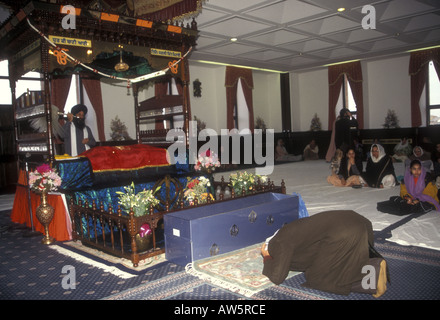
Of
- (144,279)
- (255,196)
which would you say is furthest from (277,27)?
(144,279)

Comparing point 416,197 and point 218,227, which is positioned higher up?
point 218,227

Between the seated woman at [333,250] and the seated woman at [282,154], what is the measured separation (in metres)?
11.0

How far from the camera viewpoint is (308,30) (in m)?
8.80

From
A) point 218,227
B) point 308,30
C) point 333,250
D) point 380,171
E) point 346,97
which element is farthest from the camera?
point 346,97

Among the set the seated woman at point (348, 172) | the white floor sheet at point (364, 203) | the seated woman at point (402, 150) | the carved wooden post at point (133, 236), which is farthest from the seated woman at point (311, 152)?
the carved wooden post at point (133, 236)

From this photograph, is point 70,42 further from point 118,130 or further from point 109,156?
point 118,130

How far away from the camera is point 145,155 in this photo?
18.8 ft

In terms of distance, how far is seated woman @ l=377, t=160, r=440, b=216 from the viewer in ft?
16.6

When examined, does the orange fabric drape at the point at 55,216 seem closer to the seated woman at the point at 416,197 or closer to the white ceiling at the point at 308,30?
the seated woman at the point at 416,197

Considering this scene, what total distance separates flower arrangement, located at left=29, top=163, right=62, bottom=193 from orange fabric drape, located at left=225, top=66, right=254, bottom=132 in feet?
30.4

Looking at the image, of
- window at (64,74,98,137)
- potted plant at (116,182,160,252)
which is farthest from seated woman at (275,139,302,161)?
potted plant at (116,182,160,252)

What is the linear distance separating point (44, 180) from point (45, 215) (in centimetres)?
41

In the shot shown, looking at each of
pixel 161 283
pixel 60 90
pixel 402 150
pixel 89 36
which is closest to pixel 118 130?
pixel 60 90
